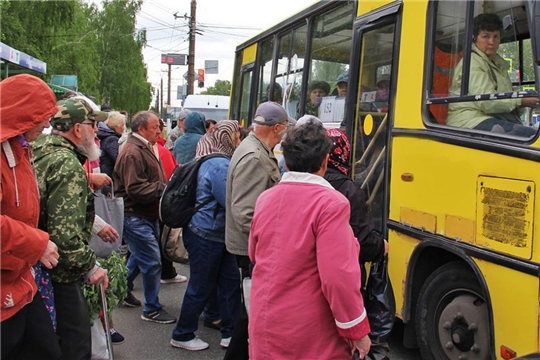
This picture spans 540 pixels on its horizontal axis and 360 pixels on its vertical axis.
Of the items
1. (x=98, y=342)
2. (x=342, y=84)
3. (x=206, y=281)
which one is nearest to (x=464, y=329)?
(x=206, y=281)

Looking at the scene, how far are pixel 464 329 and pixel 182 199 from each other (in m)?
2.28

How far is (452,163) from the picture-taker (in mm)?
3707

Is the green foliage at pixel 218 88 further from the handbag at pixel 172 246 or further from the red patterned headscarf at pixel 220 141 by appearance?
the red patterned headscarf at pixel 220 141

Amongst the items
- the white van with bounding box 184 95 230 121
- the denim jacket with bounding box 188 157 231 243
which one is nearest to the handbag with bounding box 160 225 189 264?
the denim jacket with bounding box 188 157 231 243

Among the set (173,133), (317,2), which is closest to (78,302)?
(317,2)

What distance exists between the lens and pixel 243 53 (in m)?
9.59

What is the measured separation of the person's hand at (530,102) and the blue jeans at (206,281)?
2369mm

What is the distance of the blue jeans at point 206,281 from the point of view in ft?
14.7

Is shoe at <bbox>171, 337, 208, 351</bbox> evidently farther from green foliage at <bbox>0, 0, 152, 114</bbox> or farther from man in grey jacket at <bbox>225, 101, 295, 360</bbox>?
green foliage at <bbox>0, 0, 152, 114</bbox>

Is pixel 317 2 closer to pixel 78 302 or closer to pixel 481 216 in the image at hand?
pixel 481 216

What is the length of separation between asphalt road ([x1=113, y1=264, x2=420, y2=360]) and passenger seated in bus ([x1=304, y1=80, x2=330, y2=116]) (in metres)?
2.50

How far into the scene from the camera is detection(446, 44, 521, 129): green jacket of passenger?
365cm

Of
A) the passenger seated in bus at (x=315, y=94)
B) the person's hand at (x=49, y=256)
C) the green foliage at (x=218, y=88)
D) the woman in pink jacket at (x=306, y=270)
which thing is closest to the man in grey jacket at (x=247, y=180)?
the woman in pink jacket at (x=306, y=270)

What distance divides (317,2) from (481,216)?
3695mm
